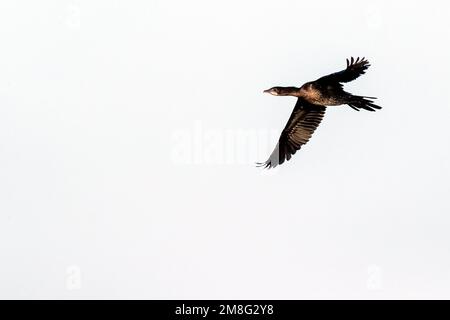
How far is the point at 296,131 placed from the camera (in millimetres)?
33219

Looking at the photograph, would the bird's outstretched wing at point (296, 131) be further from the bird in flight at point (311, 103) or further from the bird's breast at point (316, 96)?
the bird's breast at point (316, 96)

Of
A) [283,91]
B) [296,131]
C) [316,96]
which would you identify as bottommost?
[296,131]

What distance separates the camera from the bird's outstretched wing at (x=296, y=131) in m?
32.9

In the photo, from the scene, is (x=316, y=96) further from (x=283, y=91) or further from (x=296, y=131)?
(x=296, y=131)

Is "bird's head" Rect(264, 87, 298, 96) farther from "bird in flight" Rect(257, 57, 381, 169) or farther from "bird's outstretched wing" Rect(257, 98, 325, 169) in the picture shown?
"bird's outstretched wing" Rect(257, 98, 325, 169)

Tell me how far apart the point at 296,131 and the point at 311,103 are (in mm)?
1496

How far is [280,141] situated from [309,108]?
1.45 m

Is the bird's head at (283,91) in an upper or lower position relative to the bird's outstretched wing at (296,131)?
upper

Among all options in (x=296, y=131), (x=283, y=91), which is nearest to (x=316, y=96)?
(x=283, y=91)

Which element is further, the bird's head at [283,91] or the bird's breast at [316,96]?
the bird's head at [283,91]

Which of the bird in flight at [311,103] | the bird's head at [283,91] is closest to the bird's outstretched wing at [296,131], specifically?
the bird in flight at [311,103]

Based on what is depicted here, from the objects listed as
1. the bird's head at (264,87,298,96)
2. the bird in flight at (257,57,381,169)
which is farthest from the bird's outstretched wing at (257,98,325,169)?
the bird's head at (264,87,298,96)
